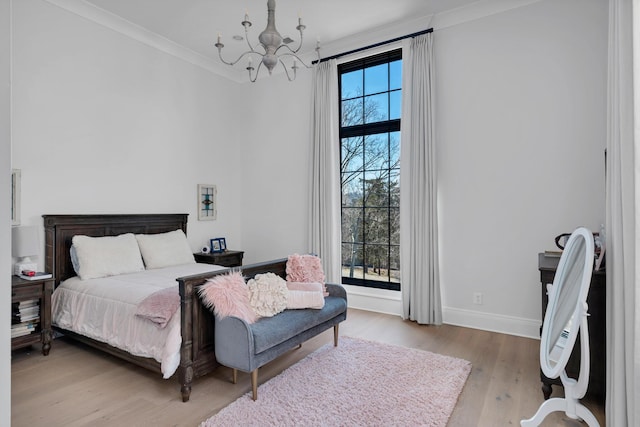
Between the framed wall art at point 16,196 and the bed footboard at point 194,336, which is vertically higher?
the framed wall art at point 16,196

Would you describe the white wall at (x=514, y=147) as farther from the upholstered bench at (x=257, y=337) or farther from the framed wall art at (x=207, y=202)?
the framed wall art at (x=207, y=202)

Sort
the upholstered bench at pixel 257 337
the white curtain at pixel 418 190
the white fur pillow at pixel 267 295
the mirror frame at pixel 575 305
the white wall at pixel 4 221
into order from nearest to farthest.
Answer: the white wall at pixel 4 221 < the mirror frame at pixel 575 305 < the upholstered bench at pixel 257 337 < the white fur pillow at pixel 267 295 < the white curtain at pixel 418 190

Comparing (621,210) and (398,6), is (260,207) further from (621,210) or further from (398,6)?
(621,210)

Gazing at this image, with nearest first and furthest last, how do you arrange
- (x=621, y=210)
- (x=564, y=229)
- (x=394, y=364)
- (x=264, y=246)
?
(x=621, y=210)
(x=394, y=364)
(x=564, y=229)
(x=264, y=246)

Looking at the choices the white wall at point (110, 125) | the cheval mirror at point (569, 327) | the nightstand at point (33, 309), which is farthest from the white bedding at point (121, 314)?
the cheval mirror at point (569, 327)

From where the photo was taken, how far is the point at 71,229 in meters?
3.40

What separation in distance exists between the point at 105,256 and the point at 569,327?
3542mm

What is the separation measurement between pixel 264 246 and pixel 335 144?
1.72 meters

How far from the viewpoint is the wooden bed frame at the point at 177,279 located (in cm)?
229

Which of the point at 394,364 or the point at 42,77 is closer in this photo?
the point at 394,364

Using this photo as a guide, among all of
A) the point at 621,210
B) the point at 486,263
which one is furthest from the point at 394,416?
the point at 486,263

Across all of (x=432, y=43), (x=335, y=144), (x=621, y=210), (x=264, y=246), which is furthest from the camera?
(x=264, y=246)

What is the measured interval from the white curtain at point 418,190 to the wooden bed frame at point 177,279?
57.2 inches

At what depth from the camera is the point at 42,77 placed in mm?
3238
